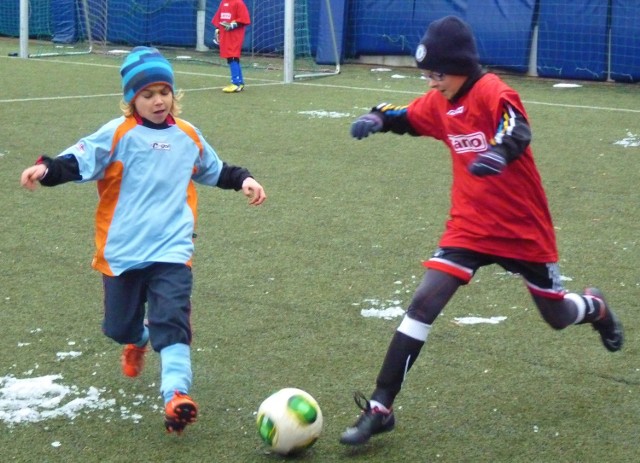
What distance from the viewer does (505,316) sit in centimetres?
521

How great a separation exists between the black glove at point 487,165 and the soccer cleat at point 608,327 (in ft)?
3.83

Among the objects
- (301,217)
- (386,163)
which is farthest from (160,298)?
(386,163)

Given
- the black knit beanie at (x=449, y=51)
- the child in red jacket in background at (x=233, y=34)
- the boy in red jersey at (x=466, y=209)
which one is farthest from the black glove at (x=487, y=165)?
the child in red jacket in background at (x=233, y=34)

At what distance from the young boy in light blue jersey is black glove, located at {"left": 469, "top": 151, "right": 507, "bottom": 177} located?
3.10 feet

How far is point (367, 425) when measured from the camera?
12.2ft

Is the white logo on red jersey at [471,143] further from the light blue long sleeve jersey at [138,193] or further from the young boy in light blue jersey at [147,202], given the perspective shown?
the light blue long sleeve jersey at [138,193]

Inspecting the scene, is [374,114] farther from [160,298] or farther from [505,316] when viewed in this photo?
[505,316]

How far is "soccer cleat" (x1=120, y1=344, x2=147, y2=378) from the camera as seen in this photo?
14.0ft

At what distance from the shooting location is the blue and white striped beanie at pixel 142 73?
4.00 meters

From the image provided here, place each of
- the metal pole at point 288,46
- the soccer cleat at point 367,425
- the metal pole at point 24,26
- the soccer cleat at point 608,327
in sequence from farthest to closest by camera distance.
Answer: the metal pole at point 24,26, the metal pole at point 288,46, the soccer cleat at point 608,327, the soccer cleat at point 367,425

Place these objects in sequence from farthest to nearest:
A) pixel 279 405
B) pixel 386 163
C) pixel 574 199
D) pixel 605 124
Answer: pixel 605 124, pixel 386 163, pixel 574 199, pixel 279 405

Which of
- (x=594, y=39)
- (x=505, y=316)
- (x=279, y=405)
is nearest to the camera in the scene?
(x=279, y=405)

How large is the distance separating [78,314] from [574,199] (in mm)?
4200

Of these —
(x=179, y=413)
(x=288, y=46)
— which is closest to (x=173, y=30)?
(x=288, y=46)
